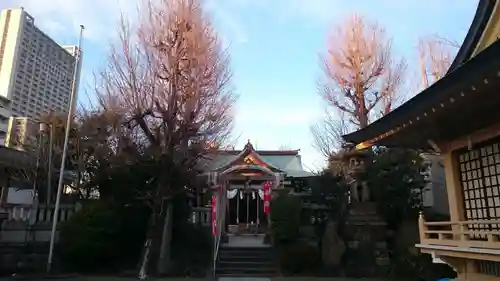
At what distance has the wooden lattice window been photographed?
6.95 metres

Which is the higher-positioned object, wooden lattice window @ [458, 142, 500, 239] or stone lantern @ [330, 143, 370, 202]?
stone lantern @ [330, 143, 370, 202]

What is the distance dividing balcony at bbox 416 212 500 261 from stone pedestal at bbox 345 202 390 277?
5.52 metres

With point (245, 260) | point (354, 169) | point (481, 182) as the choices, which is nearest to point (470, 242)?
point (481, 182)

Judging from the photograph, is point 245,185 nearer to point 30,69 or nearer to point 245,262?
point 245,262

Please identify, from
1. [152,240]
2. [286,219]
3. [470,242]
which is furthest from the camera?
[286,219]

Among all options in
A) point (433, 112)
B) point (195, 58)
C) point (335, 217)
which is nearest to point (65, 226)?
point (195, 58)

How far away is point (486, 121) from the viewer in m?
6.57

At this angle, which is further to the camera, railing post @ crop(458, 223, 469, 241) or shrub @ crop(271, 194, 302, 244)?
shrub @ crop(271, 194, 302, 244)

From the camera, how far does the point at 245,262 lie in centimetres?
1380

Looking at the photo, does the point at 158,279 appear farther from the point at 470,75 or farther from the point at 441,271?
the point at 470,75

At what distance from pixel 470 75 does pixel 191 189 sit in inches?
464

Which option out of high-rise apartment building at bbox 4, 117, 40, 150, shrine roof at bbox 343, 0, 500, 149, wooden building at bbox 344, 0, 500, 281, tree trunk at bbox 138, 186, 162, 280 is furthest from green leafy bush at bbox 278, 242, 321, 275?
high-rise apartment building at bbox 4, 117, 40, 150

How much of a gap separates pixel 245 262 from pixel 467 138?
895cm

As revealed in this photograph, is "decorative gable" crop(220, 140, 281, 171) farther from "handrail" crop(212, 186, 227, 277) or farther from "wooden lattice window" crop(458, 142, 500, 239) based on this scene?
"wooden lattice window" crop(458, 142, 500, 239)
